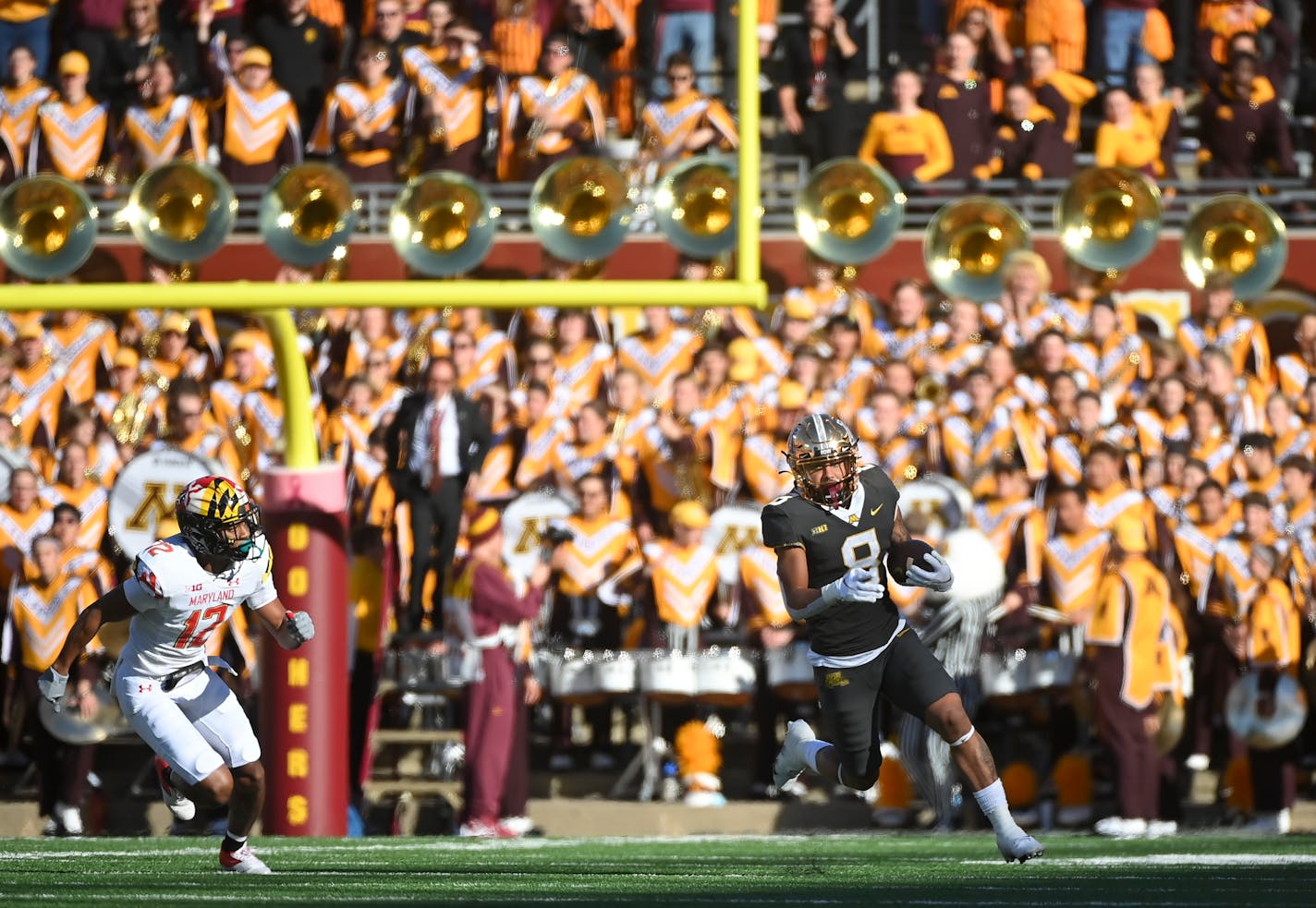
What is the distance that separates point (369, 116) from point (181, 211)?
2.85 m

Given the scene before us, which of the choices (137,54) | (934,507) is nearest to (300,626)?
(934,507)

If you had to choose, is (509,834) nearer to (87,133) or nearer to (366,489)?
(366,489)

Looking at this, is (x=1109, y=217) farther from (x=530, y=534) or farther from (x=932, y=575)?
(x=932, y=575)

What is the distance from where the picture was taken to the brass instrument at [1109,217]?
44.7 ft

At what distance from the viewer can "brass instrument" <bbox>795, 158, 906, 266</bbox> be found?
13578 millimetres

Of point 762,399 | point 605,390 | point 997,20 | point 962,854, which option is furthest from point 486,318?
point 962,854

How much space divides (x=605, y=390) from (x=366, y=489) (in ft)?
4.91

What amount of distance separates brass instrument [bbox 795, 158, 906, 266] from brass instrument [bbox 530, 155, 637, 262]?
3.31 feet

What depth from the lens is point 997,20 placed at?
15.3 metres

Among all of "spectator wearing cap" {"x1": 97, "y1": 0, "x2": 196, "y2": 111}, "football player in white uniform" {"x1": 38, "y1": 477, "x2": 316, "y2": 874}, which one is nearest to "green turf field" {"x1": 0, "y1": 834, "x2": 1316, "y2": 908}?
"football player in white uniform" {"x1": 38, "y1": 477, "x2": 316, "y2": 874}

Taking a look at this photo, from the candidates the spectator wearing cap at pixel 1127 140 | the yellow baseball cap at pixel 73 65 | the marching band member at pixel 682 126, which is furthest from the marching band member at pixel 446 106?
the spectator wearing cap at pixel 1127 140

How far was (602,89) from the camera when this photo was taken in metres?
15.3

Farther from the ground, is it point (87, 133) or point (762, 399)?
point (87, 133)

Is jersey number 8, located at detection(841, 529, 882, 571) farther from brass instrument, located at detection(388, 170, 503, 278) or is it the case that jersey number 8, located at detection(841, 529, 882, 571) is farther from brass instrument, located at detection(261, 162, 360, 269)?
brass instrument, located at detection(261, 162, 360, 269)
